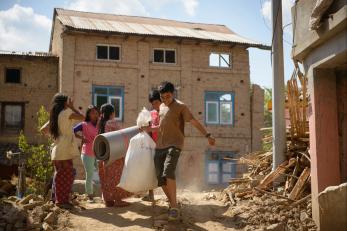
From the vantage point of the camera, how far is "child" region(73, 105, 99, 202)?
21.0ft

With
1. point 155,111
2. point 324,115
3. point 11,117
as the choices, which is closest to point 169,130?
point 155,111

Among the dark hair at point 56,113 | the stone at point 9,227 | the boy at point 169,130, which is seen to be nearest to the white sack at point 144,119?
the boy at point 169,130

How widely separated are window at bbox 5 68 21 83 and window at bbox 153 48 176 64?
6.93 m

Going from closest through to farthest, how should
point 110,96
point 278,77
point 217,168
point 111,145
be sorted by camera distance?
point 111,145 → point 278,77 → point 110,96 → point 217,168

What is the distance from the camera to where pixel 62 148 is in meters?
5.76

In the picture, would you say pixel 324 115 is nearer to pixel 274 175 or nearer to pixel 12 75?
pixel 274 175

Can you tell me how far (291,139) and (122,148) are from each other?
2.85m

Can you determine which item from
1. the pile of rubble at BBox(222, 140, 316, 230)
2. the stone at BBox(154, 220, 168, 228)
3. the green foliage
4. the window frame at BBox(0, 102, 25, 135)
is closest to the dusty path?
the stone at BBox(154, 220, 168, 228)

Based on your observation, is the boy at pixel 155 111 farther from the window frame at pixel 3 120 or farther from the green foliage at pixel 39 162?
the window frame at pixel 3 120

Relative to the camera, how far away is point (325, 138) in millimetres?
5215

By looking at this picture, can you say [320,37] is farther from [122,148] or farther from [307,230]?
[122,148]

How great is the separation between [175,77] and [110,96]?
3.36m

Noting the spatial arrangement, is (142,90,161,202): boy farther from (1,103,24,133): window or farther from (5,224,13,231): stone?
(1,103,24,133): window

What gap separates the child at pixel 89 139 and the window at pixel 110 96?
12204 millimetres
